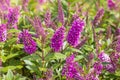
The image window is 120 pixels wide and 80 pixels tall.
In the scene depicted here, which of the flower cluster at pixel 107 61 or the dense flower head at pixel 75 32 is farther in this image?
the flower cluster at pixel 107 61

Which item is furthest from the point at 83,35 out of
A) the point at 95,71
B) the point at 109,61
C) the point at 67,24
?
the point at 95,71

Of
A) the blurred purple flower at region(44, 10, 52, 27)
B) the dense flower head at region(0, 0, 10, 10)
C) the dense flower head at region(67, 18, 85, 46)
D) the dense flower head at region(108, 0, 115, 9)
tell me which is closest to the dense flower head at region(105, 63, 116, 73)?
the dense flower head at region(67, 18, 85, 46)

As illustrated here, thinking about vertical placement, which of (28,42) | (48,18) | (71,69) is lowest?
(71,69)

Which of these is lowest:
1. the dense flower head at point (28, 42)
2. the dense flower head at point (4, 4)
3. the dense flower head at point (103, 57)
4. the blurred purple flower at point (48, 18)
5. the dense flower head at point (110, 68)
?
the dense flower head at point (110, 68)

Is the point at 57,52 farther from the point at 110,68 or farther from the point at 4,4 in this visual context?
the point at 4,4

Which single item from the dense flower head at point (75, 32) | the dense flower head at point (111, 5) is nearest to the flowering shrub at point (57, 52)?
the dense flower head at point (75, 32)

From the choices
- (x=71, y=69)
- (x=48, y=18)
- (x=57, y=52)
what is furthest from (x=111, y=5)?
(x=71, y=69)

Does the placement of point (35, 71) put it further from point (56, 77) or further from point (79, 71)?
point (79, 71)

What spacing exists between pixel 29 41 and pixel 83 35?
2.80 ft

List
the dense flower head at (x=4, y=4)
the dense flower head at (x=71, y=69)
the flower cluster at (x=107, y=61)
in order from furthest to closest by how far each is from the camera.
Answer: the dense flower head at (x=4, y=4), the flower cluster at (x=107, y=61), the dense flower head at (x=71, y=69)

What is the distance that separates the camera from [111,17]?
12.5 ft

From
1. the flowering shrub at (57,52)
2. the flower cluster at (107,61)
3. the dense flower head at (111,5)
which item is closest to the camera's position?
the flowering shrub at (57,52)

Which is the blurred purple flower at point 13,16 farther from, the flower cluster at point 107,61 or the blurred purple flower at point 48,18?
the flower cluster at point 107,61

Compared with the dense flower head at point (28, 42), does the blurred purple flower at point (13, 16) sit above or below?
above
